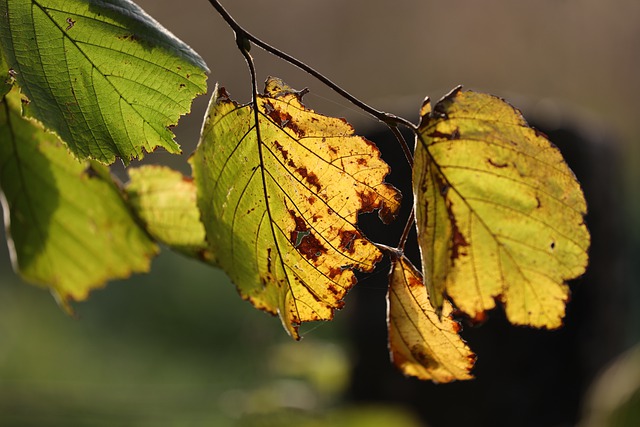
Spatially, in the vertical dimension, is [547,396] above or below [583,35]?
below

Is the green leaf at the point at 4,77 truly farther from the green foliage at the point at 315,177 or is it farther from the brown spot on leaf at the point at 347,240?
the brown spot on leaf at the point at 347,240

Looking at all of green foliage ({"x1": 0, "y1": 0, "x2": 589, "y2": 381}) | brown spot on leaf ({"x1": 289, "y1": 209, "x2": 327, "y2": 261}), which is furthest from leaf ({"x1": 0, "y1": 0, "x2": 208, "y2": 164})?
brown spot on leaf ({"x1": 289, "y1": 209, "x2": 327, "y2": 261})

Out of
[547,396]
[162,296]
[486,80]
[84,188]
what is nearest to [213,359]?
[162,296]

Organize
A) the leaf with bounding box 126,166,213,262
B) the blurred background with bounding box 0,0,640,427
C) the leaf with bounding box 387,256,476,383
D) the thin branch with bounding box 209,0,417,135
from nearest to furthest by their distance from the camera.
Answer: the thin branch with bounding box 209,0,417,135, the leaf with bounding box 387,256,476,383, the leaf with bounding box 126,166,213,262, the blurred background with bounding box 0,0,640,427

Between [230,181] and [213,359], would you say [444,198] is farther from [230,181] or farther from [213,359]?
[213,359]

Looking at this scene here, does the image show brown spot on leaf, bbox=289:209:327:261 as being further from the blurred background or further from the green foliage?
the blurred background

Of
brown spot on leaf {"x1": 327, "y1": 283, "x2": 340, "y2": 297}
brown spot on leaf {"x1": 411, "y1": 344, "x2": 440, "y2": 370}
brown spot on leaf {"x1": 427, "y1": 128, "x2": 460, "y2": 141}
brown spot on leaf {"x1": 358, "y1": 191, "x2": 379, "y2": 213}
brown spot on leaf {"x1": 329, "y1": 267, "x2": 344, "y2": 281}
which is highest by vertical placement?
brown spot on leaf {"x1": 427, "y1": 128, "x2": 460, "y2": 141}

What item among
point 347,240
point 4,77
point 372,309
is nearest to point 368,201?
point 347,240
